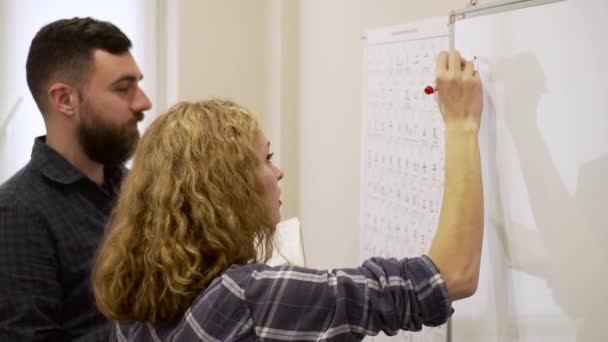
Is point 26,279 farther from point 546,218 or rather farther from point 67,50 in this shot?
point 546,218

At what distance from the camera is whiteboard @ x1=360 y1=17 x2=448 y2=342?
1.57 meters

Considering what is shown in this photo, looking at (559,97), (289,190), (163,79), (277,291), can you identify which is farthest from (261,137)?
(163,79)

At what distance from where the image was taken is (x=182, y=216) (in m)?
1.07

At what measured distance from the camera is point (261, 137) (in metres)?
1.16

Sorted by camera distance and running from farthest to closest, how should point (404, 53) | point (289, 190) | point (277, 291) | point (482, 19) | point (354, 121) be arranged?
point (289, 190) < point (354, 121) < point (404, 53) < point (482, 19) < point (277, 291)

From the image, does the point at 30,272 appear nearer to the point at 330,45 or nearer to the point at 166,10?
the point at 330,45

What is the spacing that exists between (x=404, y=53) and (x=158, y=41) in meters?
1.39

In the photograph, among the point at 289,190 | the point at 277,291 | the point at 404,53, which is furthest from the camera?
the point at 289,190

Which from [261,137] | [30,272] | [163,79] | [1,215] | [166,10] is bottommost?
[30,272]

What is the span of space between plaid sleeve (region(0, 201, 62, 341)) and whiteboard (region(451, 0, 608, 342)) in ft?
3.06

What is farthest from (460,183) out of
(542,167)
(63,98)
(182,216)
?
(63,98)

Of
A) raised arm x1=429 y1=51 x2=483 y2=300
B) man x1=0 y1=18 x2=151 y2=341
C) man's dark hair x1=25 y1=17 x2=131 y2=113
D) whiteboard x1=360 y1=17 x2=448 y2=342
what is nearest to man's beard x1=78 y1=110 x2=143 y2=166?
man x1=0 y1=18 x2=151 y2=341

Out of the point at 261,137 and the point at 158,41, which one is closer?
the point at 261,137

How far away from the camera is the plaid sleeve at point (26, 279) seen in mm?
1352
